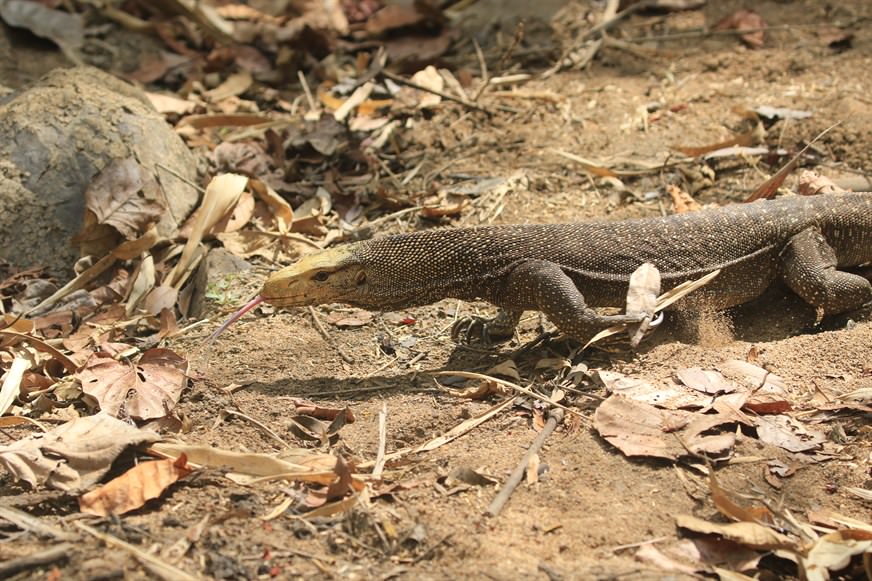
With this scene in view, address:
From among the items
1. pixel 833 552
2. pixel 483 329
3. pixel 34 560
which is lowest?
pixel 483 329

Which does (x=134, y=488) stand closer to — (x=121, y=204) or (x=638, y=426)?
(x=638, y=426)

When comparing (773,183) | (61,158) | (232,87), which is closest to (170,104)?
(232,87)

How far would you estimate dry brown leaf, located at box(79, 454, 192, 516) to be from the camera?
3.48 metres

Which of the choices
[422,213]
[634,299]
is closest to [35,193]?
[422,213]

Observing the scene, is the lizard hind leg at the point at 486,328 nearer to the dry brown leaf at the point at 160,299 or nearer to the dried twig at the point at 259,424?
the dried twig at the point at 259,424

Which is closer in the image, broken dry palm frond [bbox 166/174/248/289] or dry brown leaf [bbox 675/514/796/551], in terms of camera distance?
dry brown leaf [bbox 675/514/796/551]

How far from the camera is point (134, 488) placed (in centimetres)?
356

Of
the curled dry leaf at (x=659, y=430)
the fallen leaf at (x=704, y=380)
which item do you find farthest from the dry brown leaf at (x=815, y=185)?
the curled dry leaf at (x=659, y=430)

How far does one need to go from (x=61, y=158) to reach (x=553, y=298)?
352 cm

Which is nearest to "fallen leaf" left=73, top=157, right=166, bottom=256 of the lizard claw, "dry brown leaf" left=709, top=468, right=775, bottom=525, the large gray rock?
the large gray rock

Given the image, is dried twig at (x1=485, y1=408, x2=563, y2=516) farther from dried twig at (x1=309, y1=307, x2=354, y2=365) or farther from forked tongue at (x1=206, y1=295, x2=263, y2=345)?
forked tongue at (x1=206, y1=295, x2=263, y2=345)

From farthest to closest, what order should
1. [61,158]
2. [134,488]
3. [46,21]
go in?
[46,21] → [61,158] → [134,488]

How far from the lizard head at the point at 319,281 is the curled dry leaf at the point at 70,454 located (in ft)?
4.31

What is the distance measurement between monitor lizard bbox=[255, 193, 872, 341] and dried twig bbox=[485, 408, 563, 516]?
0.91 meters
